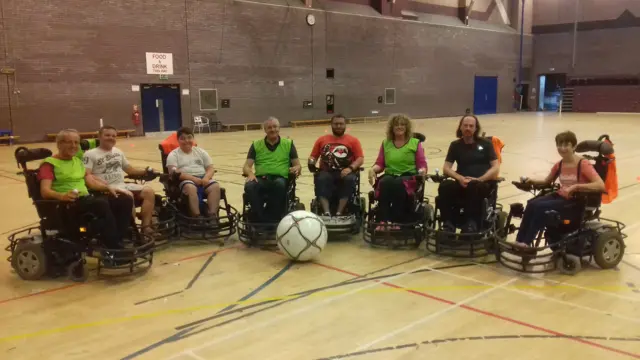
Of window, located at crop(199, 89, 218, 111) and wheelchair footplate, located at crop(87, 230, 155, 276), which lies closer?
wheelchair footplate, located at crop(87, 230, 155, 276)

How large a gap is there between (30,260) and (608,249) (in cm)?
494

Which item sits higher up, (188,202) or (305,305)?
(188,202)

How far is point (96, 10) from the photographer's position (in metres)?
18.7

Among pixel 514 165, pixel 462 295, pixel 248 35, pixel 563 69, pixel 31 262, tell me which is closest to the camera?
pixel 462 295

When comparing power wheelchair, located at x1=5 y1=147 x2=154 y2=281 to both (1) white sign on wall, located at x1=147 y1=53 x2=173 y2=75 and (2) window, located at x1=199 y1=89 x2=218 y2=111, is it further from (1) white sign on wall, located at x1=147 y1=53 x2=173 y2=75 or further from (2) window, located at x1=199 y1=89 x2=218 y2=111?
(2) window, located at x1=199 y1=89 x2=218 y2=111

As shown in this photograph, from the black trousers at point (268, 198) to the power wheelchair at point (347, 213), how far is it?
0.40m

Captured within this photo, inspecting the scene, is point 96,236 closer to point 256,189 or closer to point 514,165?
point 256,189

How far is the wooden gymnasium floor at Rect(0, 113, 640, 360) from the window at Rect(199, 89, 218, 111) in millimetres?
17058

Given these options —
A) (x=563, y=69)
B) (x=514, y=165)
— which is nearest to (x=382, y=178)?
(x=514, y=165)

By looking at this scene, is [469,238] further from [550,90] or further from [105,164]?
[550,90]

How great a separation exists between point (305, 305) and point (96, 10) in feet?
58.3

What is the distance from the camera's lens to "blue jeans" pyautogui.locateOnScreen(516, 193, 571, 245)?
4691 millimetres

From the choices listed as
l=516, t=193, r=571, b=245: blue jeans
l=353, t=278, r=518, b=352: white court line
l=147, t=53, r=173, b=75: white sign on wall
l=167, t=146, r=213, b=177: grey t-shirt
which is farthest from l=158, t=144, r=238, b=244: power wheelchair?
l=147, t=53, r=173, b=75: white sign on wall

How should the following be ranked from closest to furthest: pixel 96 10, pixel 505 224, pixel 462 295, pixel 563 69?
pixel 462 295 → pixel 505 224 → pixel 96 10 → pixel 563 69
